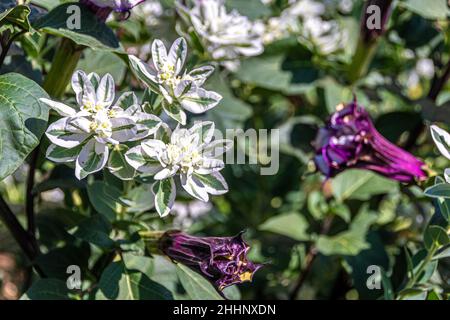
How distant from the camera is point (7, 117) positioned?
703mm

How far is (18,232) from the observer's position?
895 millimetres

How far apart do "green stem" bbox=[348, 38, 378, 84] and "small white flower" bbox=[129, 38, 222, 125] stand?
17.7 inches

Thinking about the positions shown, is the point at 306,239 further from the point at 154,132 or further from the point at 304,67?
the point at 154,132

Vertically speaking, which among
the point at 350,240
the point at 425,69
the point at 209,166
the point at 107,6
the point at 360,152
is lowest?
the point at 425,69

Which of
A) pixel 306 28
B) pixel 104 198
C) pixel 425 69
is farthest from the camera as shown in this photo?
pixel 425 69

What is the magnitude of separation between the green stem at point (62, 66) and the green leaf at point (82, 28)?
5cm

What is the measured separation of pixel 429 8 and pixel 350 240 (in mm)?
367

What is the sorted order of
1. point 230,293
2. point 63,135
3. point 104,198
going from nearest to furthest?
1. point 63,135
2. point 104,198
3. point 230,293

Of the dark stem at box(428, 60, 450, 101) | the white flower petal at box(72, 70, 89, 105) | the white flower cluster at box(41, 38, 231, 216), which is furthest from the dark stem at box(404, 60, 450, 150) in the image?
the white flower petal at box(72, 70, 89, 105)

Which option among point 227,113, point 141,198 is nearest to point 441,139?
point 141,198

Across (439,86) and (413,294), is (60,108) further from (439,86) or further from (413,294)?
(439,86)

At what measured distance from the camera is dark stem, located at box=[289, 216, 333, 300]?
1.15 metres

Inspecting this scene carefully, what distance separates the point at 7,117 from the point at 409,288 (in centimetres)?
50
